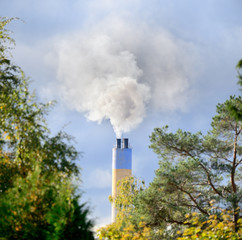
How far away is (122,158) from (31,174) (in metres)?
28.8

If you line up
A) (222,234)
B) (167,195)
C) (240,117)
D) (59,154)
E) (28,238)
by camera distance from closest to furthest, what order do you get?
(28,238), (240,117), (59,154), (222,234), (167,195)

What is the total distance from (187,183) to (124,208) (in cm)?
Result: 1119

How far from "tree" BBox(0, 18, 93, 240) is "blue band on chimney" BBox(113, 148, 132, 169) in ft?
81.3

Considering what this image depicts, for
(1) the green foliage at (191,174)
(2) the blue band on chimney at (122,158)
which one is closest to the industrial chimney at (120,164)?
(2) the blue band on chimney at (122,158)

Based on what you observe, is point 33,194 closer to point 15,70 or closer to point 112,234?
point 112,234

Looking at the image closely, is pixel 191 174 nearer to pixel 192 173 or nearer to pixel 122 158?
pixel 192 173

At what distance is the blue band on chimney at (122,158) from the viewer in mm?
34812

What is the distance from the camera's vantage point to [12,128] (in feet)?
28.5

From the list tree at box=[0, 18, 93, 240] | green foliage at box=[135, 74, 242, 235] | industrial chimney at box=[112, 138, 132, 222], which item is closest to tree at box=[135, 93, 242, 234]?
green foliage at box=[135, 74, 242, 235]

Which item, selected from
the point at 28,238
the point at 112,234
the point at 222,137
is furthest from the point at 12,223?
the point at 222,137

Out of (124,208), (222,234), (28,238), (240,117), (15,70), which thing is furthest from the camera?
(124,208)

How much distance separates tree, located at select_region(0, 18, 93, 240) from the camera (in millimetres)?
5773

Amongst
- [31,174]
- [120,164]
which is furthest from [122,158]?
[31,174]

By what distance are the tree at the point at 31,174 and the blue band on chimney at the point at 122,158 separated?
2478cm
